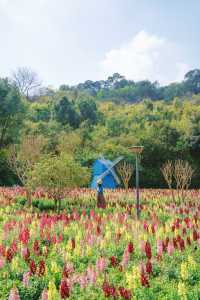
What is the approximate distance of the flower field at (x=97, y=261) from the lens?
20.0ft

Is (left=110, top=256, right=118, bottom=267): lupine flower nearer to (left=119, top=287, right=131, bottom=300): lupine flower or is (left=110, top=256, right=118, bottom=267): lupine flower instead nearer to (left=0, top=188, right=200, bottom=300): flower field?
(left=0, top=188, right=200, bottom=300): flower field

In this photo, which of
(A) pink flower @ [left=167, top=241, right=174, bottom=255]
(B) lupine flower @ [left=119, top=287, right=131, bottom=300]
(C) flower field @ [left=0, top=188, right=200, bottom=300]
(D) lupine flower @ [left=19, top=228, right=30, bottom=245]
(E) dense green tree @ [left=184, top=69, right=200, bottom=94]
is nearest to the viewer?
(B) lupine flower @ [left=119, top=287, right=131, bottom=300]

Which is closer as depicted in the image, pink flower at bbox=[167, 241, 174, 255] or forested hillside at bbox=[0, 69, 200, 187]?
pink flower at bbox=[167, 241, 174, 255]

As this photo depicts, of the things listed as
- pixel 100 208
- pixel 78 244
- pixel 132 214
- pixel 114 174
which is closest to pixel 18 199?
pixel 100 208

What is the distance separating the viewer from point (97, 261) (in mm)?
7246

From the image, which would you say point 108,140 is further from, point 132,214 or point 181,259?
point 181,259

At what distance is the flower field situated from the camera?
241 inches

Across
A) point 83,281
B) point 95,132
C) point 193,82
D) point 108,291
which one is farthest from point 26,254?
point 193,82

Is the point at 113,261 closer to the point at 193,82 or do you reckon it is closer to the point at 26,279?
the point at 26,279

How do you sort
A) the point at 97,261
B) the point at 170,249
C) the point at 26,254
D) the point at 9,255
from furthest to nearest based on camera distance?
the point at 170,249
the point at 26,254
the point at 9,255
the point at 97,261

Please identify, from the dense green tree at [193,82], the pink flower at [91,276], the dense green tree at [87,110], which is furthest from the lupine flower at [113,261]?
the dense green tree at [193,82]

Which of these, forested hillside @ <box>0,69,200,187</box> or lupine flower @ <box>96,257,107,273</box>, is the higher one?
forested hillside @ <box>0,69,200,187</box>

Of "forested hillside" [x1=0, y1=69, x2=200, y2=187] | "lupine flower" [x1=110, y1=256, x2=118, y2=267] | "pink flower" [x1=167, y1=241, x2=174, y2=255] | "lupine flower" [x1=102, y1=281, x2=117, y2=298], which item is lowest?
"lupine flower" [x1=102, y1=281, x2=117, y2=298]

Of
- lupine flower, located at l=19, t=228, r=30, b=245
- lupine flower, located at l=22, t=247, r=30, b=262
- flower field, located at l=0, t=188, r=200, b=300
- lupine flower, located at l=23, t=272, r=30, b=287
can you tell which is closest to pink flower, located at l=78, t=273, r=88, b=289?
flower field, located at l=0, t=188, r=200, b=300
